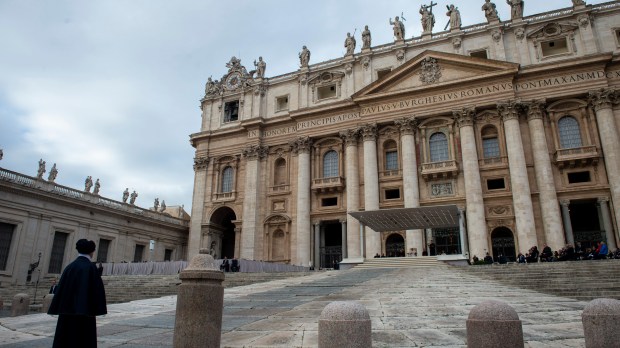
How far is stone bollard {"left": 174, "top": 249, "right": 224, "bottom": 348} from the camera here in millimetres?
5965

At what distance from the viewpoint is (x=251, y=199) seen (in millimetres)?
38000

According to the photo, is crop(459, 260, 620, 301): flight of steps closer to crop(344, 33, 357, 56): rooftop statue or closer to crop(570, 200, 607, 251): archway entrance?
crop(570, 200, 607, 251): archway entrance

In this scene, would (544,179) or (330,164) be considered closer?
(544,179)

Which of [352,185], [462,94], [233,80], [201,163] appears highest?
[233,80]

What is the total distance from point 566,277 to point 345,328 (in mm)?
15118

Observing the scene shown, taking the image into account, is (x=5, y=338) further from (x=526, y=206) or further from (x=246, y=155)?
(x=246, y=155)

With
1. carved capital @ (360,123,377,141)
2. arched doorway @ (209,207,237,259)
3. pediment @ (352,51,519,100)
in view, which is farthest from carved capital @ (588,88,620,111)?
arched doorway @ (209,207,237,259)

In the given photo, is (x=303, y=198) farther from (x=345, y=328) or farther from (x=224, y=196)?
(x=345, y=328)

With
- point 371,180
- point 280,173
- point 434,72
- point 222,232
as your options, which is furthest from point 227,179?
point 434,72

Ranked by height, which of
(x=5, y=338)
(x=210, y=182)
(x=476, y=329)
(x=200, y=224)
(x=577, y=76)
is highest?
(x=577, y=76)

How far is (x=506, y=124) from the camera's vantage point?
1232 inches

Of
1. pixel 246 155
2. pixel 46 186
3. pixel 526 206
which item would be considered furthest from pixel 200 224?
pixel 526 206

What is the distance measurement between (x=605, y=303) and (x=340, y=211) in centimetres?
2933

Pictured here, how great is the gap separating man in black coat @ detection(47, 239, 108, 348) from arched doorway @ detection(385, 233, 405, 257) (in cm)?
2880
